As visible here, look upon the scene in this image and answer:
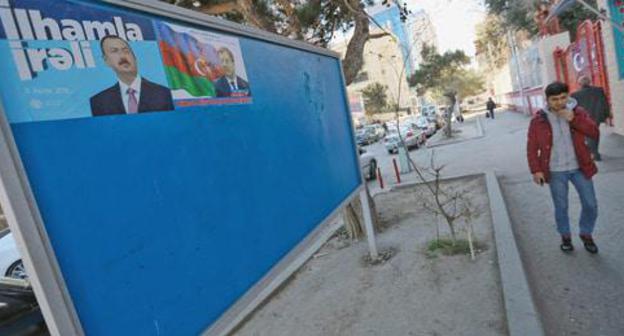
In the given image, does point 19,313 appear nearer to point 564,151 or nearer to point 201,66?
point 201,66

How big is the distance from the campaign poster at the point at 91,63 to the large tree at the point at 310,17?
4.38m

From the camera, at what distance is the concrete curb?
323cm

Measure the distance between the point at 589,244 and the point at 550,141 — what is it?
45.5 inches

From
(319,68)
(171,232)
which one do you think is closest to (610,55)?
(319,68)

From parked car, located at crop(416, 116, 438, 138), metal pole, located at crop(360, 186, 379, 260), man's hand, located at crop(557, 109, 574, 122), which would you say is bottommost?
parked car, located at crop(416, 116, 438, 138)

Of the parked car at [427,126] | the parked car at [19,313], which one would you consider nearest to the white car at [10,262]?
the parked car at [19,313]

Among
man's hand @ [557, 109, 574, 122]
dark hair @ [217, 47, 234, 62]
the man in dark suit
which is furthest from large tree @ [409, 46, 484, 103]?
the man in dark suit

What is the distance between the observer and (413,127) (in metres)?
24.9

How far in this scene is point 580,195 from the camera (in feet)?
14.1

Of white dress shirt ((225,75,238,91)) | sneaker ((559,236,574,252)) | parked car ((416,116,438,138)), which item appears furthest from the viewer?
parked car ((416,116,438,138))

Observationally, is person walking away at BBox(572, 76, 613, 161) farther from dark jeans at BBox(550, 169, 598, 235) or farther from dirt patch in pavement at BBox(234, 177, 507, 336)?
dark jeans at BBox(550, 169, 598, 235)

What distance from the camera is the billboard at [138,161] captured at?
161 cm

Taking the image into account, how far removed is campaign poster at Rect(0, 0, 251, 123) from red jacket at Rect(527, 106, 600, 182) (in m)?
3.30

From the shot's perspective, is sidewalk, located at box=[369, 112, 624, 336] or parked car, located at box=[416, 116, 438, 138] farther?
parked car, located at box=[416, 116, 438, 138]
